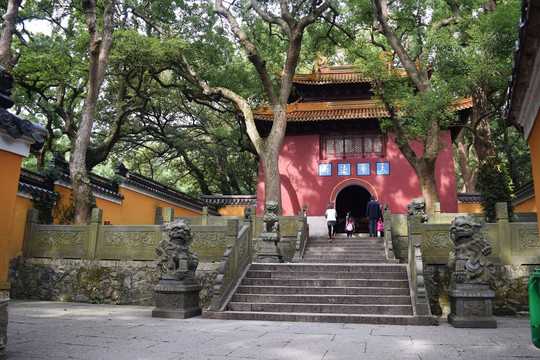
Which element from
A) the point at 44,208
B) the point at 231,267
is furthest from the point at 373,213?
the point at 44,208

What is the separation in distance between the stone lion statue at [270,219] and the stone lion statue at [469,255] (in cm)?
467

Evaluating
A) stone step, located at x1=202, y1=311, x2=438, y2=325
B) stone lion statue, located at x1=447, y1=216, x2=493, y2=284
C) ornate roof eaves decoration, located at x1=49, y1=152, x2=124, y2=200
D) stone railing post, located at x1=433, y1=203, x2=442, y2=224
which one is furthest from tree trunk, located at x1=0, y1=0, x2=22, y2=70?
stone railing post, located at x1=433, y1=203, x2=442, y2=224

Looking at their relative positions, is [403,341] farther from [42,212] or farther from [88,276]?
[42,212]

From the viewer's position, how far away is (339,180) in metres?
17.1

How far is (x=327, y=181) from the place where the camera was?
56.4 ft

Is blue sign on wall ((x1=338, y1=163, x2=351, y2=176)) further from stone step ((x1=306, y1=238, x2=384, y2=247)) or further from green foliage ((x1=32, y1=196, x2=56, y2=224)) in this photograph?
green foliage ((x1=32, y1=196, x2=56, y2=224))

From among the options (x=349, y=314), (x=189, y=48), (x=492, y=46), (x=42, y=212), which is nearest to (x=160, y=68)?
(x=189, y=48)

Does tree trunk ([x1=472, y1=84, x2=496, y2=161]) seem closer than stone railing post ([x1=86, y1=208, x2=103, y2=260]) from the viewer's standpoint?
No

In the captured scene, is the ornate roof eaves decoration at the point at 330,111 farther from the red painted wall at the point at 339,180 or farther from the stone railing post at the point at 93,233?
the stone railing post at the point at 93,233

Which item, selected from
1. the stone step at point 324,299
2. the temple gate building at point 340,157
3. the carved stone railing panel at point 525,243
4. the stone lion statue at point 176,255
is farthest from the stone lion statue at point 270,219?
the temple gate building at point 340,157

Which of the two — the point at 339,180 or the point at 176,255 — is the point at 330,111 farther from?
the point at 176,255

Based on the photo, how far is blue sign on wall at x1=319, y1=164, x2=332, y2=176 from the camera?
17.2m

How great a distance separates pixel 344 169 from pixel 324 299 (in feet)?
34.3

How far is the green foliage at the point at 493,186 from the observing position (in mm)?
11453
